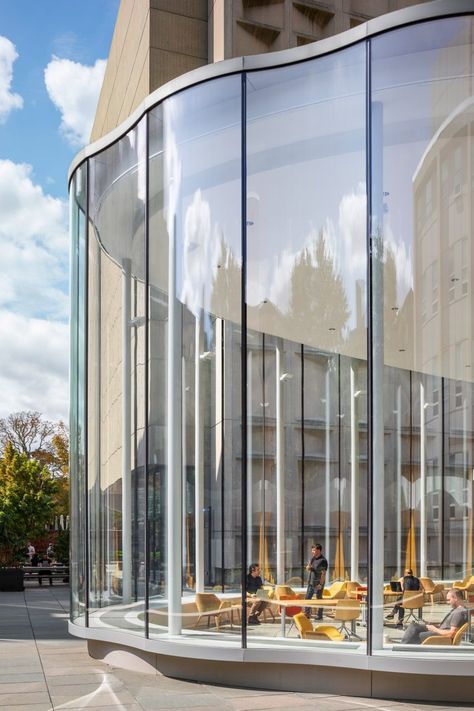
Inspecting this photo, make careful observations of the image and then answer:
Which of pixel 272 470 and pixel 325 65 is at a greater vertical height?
pixel 325 65

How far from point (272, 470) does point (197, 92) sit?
5.44 metres

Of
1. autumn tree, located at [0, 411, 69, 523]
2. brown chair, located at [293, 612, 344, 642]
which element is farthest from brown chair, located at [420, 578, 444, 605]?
autumn tree, located at [0, 411, 69, 523]

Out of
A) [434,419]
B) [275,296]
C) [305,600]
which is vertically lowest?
[305,600]

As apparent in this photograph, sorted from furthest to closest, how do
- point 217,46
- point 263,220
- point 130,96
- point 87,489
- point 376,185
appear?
point 130,96
point 217,46
point 87,489
point 263,220
point 376,185

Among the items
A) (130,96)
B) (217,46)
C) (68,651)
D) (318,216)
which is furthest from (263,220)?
(130,96)

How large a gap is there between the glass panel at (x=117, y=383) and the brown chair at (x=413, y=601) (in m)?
3.91

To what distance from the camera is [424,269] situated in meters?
12.1

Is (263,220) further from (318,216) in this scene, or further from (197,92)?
(197,92)

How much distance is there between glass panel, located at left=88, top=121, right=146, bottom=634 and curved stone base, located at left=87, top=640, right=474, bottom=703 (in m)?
1.16

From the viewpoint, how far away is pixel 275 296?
523 inches

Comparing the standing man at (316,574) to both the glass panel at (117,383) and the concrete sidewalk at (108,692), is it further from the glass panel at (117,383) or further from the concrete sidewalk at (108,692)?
the glass panel at (117,383)

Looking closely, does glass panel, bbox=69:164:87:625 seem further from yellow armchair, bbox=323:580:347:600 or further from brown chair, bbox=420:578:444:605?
brown chair, bbox=420:578:444:605

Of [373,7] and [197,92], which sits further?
[373,7]

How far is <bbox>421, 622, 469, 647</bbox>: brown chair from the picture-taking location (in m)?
11.3
